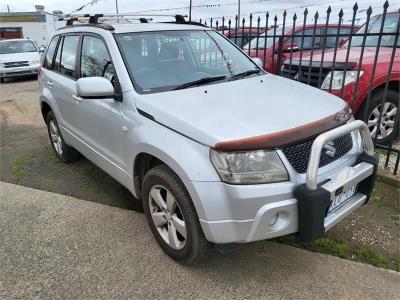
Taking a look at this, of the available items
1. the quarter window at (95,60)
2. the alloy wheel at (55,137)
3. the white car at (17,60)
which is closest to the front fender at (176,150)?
the quarter window at (95,60)

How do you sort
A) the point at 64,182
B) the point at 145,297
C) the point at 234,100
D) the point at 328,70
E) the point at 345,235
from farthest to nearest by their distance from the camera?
the point at 328,70, the point at 64,182, the point at 345,235, the point at 234,100, the point at 145,297

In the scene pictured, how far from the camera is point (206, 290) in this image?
8.63 ft

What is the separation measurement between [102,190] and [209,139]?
2.37 m

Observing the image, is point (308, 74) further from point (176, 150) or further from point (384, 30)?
point (176, 150)

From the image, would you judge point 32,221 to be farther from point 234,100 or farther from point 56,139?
point 234,100

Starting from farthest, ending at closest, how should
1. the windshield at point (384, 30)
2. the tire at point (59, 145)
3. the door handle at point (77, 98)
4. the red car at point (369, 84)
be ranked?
1. the windshield at point (384, 30)
2. the tire at point (59, 145)
3. the red car at point (369, 84)
4. the door handle at point (77, 98)

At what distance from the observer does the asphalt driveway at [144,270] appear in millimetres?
2613

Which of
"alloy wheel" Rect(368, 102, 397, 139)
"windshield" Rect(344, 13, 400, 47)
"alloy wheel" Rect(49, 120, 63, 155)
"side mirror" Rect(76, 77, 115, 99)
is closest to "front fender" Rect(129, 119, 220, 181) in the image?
"side mirror" Rect(76, 77, 115, 99)

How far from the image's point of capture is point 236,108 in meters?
2.63

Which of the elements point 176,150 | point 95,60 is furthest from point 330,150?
point 95,60

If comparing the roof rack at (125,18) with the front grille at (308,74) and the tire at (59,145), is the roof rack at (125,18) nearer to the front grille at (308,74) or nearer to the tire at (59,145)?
the tire at (59,145)

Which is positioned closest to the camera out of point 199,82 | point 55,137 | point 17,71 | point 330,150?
point 330,150

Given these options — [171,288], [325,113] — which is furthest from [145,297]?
[325,113]

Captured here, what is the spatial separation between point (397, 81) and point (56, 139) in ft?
14.9
